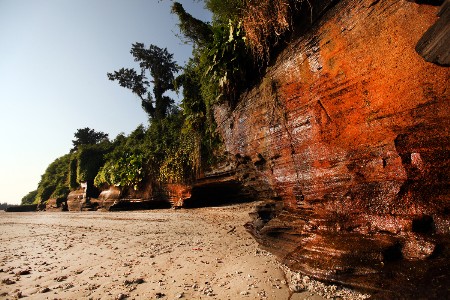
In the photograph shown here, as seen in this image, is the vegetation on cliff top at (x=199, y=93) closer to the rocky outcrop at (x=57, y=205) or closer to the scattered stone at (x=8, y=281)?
the rocky outcrop at (x=57, y=205)

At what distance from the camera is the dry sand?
3297 millimetres

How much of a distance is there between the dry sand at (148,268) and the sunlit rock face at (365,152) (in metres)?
0.64

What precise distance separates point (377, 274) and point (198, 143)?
7820 millimetres

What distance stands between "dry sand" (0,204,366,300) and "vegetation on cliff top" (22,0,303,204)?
3.97 metres

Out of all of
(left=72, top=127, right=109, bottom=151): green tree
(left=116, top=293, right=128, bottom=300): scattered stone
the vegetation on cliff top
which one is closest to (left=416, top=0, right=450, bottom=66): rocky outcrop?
the vegetation on cliff top

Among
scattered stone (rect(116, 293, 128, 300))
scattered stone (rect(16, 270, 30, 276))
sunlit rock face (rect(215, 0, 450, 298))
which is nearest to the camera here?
sunlit rock face (rect(215, 0, 450, 298))

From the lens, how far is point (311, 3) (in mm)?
4449

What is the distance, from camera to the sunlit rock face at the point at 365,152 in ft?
9.34

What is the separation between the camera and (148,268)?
14.0 ft

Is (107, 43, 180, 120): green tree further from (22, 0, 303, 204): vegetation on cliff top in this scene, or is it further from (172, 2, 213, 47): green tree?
(172, 2, 213, 47): green tree

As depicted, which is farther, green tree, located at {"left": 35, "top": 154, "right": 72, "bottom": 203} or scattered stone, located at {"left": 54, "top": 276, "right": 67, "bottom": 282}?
green tree, located at {"left": 35, "top": 154, "right": 72, "bottom": 203}

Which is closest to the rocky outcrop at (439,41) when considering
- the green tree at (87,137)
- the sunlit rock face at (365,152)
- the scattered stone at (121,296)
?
the sunlit rock face at (365,152)

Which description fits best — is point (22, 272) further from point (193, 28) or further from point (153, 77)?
point (153, 77)

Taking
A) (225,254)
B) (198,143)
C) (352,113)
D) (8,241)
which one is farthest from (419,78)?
(8,241)
